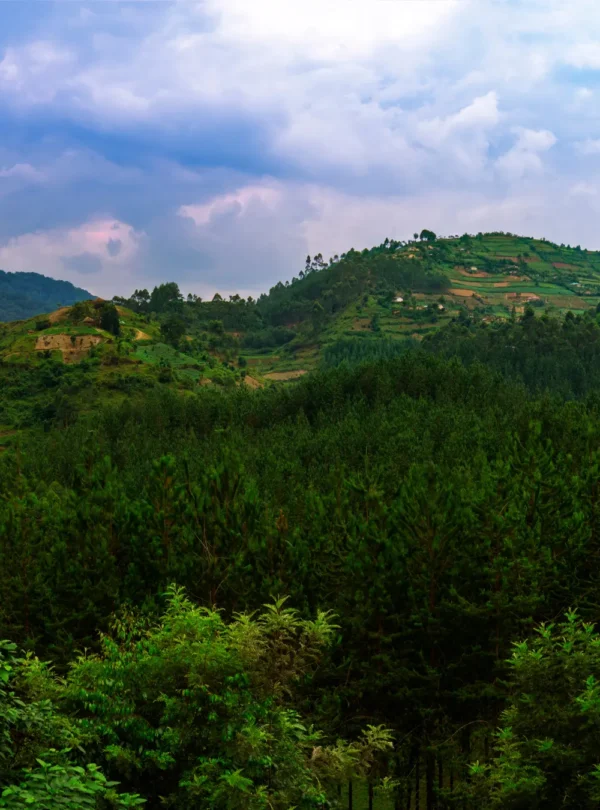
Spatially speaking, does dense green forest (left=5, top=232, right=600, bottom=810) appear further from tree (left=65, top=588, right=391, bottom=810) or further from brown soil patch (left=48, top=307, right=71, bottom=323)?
brown soil patch (left=48, top=307, right=71, bottom=323)

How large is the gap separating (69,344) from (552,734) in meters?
167

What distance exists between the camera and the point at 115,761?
18.3 meters

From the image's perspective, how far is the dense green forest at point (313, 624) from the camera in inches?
730

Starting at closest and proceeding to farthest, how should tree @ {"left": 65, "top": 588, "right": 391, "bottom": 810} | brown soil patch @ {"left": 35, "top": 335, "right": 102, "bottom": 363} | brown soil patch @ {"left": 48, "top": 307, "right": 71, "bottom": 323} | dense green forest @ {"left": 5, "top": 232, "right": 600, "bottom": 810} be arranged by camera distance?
tree @ {"left": 65, "top": 588, "right": 391, "bottom": 810} → dense green forest @ {"left": 5, "top": 232, "right": 600, "bottom": 810} → brown soil patch @ {"left": 35, "top": 335, "right": 102, "bottom": 363} → brown soil patch @ {"left": 48, "top": 307, "right": 71, "bottom": 323}

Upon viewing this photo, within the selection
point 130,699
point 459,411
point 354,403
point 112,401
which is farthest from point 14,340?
point 130,699

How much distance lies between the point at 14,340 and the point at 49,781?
186052 millimetres

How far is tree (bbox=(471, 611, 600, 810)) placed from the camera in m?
20.2

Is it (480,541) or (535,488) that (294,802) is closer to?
(480,541)

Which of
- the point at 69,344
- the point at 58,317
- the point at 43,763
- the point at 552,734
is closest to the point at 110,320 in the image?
the point at 58,317

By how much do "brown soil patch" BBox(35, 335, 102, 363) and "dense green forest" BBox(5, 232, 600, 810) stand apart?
7303 centimetres

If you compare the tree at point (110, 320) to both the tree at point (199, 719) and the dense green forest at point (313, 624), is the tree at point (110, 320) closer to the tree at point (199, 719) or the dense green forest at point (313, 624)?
the dense green forest at point (313, 624)

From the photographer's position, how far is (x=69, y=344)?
178750 millimetres

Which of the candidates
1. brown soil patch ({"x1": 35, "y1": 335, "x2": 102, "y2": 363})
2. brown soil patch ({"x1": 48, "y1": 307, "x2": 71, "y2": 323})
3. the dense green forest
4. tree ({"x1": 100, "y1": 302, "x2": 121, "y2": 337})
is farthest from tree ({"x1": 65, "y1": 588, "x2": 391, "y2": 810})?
brown soil patch ({"x1": 48, "y1": 307, "x2": 71, "y2": 323})

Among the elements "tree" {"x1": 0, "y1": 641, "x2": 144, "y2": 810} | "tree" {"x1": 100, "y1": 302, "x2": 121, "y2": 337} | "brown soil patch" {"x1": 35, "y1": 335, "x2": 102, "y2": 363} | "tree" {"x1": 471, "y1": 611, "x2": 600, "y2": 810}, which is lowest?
"tree" {"x1": 471, "y1": 611, "x2": 600, "y2": 810}
